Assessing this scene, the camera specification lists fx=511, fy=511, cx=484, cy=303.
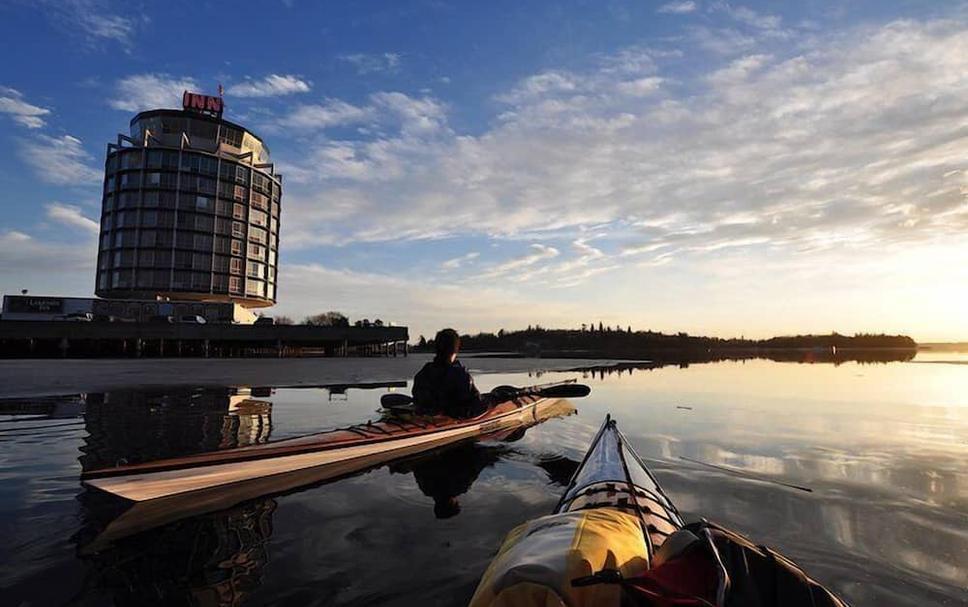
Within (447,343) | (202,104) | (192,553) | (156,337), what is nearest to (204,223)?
(202,104)

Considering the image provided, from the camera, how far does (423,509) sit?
5641 millimetres

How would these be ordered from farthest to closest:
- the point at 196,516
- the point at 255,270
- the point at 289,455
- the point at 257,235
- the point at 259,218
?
the point at 259,218 < the point at 257,235 < the point at 255,270 < the point at 289,455 < the point at 196,516

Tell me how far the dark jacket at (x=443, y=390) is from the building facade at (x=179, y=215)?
7139cm

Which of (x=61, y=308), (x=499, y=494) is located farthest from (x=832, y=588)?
(x=61, y=308)

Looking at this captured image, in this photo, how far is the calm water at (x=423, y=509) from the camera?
3807mm

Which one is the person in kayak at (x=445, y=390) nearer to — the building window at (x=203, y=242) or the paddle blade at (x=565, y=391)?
the paddle blade at (x=565, y=391)

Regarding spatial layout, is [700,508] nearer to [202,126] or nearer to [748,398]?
[748,398]

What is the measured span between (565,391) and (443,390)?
4973 millimetres

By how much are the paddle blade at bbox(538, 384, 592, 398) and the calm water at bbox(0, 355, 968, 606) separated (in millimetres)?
841

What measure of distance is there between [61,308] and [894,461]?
72.7 metres

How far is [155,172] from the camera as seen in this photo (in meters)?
69.7

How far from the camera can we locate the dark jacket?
9.10m

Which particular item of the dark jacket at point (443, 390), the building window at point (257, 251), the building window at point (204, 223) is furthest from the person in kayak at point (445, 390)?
the building window at point (257, 251)

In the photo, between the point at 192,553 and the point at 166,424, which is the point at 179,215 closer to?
the point at 166,424
